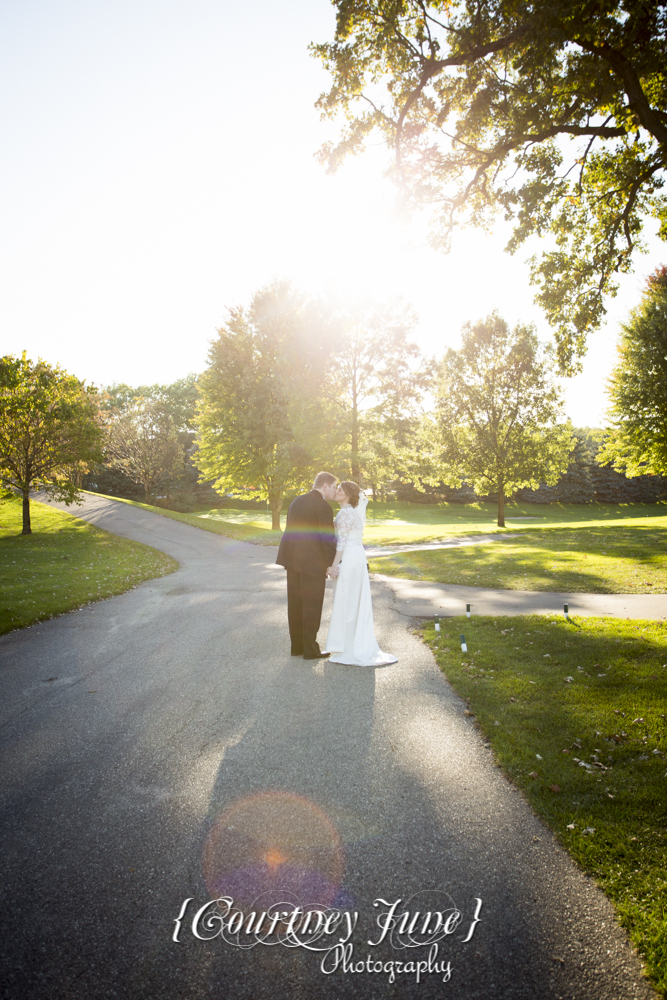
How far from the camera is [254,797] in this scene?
3.83 m

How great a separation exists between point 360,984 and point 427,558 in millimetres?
16022

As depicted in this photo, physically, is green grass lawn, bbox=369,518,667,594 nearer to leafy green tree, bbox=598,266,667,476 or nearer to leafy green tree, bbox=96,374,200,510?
leafy green tree, bbox=598,266,667,476

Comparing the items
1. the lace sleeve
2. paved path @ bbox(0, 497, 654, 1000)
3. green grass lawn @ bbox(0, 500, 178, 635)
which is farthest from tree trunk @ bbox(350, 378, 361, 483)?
paved path @ bbox(0, 497, 654, 1000)

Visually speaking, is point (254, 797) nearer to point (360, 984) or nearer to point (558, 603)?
point (360, 984)

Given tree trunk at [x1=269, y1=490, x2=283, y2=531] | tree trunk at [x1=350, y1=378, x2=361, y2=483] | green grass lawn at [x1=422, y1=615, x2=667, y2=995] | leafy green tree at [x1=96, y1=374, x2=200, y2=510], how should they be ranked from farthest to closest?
1. leafy green tree at [x1=96, y1=374, x2=200, y2=510]
2. tree trunk at [x1=269, y1=490, x2=283, y2=531]
3. tree trunk at [x1=350, y1=378, x2=361, y2=483]
4. green grass lawn at [x1=422, y1=615, x2=667, y2=995]

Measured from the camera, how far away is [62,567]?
15836 mm

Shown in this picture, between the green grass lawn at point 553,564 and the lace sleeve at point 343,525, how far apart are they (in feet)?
22.8

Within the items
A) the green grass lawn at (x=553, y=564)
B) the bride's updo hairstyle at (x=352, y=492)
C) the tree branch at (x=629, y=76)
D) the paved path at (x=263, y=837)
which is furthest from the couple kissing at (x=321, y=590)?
the tree branch at (x=629, y=76)

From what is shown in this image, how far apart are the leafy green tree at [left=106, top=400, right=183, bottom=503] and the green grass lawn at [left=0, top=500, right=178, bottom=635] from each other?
23.5m

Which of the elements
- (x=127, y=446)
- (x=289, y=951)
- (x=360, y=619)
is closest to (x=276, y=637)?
(x=360, y=619)

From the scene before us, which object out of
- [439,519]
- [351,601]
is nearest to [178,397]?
[439,519]

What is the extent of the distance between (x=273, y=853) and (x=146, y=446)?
5255 cm

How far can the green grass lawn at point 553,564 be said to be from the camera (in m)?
12.8

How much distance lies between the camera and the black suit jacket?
7285 mm
